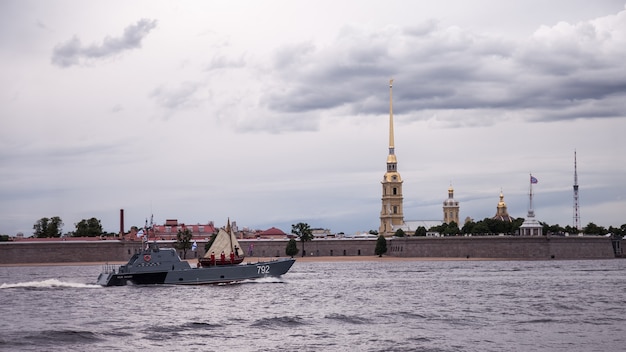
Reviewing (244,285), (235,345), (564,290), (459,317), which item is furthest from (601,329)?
(244,285)

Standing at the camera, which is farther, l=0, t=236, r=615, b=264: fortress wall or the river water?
l=0, t=236, r=615, b=264: fortress wall

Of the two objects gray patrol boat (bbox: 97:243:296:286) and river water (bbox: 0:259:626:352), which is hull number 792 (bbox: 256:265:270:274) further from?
gray patrol boat (bbox: 97:243:296:286)

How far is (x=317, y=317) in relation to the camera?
5756 centimetres

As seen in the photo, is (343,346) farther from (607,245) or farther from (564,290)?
(607,245)

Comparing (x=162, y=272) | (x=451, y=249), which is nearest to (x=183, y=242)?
(x=451, y=249)

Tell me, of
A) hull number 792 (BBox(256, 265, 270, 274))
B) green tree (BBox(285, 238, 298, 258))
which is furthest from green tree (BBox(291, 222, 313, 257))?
hull number 792 (BBox(256, 265, 270, 274))

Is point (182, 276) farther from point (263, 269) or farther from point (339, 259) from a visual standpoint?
point (339, 259)

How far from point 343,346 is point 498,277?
61.7 m

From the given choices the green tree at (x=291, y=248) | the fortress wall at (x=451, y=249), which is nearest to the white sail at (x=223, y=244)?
the fortress wall at (x=451, y=249)

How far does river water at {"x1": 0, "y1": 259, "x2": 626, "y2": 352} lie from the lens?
4550 cm

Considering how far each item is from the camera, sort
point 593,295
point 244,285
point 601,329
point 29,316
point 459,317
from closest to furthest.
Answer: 1. point 601,329
2. point 459,317
3. point 29,316
4. point 593,295
5. point 244,285

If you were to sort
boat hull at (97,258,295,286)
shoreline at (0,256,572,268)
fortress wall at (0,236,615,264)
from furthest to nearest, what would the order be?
shoreline at (0,256,572,268) < fortress wall at (0,236,615,264) < boat hull at (97,258,295,286)

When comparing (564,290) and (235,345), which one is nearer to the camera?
(235,345)

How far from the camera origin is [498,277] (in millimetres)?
103250
